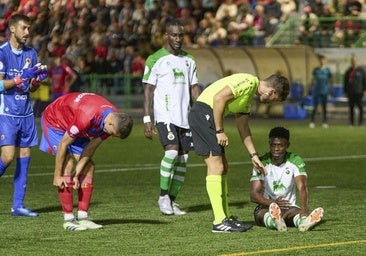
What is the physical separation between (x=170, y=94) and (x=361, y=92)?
943 inches

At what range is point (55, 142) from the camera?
14.9m

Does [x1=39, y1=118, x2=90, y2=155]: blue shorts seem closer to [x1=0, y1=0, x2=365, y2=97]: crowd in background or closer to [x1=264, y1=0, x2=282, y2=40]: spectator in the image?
[x1=0, y1=0, x2=365, y2=97]: crowd in background

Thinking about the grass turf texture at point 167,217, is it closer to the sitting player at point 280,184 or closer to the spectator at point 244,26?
the sitting player at point 280,184

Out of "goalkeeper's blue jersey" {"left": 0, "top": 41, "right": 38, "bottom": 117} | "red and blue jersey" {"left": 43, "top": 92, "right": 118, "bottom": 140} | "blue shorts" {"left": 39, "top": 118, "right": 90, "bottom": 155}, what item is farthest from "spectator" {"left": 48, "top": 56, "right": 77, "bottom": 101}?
"red and blue jersey" {"left": 43, "top": 92, "right": 118, "bottom": 140}

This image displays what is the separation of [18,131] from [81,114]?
97.0 inches

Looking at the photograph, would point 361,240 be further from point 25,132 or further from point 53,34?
point 53,34

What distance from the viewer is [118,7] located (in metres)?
48.2

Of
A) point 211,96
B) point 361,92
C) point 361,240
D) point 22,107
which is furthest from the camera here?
point 361,92

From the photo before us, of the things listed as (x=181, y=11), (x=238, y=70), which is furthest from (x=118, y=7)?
(x=238, y=70)

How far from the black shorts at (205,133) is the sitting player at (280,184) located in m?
0.59

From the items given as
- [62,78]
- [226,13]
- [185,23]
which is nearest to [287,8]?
[226,13]

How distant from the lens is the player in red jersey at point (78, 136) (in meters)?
13.9

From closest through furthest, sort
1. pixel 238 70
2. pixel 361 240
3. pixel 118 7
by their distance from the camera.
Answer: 1. pixel 361 240
2. pixel 238 70
3. pixel 118 7

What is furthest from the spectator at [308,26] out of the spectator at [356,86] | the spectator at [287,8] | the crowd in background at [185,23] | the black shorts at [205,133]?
the black shorts at [205,133]
